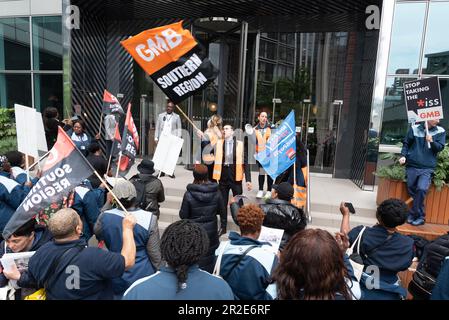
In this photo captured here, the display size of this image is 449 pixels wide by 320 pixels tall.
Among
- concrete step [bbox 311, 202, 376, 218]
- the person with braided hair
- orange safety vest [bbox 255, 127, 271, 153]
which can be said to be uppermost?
orange safety vest [bbox 255, 127, 271, 153]

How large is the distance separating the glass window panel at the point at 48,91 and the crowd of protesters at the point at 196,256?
7.97 m

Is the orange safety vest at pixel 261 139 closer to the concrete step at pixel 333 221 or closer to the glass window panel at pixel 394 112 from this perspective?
the concrete step at pixel 333 221

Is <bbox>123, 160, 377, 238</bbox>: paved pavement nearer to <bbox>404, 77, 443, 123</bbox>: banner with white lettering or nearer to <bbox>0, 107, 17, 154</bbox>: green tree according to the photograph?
<bbox>404, 77, 443, 123</bbox>: banner with white lettering

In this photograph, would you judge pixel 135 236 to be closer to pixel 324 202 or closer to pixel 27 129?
pixel 27 129

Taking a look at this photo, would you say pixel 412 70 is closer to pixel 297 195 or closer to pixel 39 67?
pixel 297 195

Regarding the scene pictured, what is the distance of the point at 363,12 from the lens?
27.6 feet

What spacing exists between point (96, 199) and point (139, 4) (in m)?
6.87

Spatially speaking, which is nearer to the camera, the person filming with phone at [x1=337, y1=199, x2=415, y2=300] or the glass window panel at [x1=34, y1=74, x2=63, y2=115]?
the person filming with phone at [x1=337, y1=199, x2=415, y2=300]

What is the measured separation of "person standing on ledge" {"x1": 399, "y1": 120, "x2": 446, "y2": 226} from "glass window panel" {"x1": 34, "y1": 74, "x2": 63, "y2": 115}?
9.90 m

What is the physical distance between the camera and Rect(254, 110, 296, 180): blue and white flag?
4957 millimetres

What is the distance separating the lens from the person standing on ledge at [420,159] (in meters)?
5.25

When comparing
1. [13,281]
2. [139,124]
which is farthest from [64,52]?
[13,281]

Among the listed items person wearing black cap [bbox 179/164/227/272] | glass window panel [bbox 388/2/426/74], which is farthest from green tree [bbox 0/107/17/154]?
glass window panel [bbox 388/2/426/74]

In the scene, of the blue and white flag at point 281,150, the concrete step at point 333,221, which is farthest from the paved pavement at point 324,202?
the blue and white flag at point 281,150
